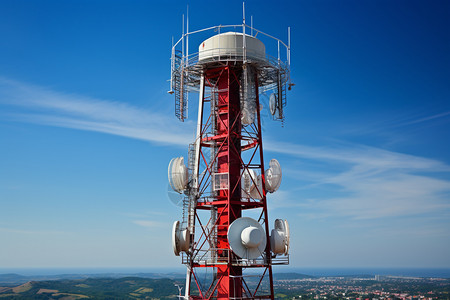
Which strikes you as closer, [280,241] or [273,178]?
[280,241]

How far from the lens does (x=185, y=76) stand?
4144 centimetres

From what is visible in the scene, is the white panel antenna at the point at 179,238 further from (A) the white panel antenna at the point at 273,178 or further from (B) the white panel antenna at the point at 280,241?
(A) the white panel antenna at the point at 273,178

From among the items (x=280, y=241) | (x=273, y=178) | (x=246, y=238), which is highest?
(x=273, y=178)

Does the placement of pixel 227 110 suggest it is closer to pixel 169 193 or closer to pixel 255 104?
pixel 255 104

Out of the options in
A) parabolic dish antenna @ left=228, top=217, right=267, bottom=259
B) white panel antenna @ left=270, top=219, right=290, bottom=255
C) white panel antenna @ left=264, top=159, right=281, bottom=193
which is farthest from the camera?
white panel antenna @ left=264, top=159, right=281, bottom=193

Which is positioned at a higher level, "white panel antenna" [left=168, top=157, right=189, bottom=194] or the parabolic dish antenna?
"white panel antenna" [left=168, top=157, right=189, bottom=194]

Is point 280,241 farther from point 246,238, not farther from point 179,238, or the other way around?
point 179,238

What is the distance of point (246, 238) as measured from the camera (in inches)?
1362

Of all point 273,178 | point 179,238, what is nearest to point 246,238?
point 179,238

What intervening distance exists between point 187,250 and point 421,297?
560ft

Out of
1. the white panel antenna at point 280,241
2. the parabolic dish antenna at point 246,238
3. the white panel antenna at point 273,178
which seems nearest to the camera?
the parabolic dish antenna at point 246,238

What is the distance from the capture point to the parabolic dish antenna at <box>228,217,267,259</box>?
3469 centimetres

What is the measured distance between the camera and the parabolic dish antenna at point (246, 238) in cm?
3469

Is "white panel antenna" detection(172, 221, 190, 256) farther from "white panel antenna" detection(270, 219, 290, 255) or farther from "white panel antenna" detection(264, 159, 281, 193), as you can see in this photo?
"white panel antenna" detection(264, 159, 281, 193)
